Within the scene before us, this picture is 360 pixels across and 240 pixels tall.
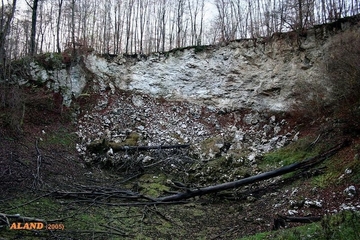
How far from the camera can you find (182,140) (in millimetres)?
14594

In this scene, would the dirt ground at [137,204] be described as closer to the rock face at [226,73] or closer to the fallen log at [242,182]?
the fallen log at [242,182]

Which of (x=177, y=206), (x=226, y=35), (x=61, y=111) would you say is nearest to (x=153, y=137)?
(x=61, y=111)

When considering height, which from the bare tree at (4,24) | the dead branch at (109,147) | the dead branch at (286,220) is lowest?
the dead branch at (286,220)

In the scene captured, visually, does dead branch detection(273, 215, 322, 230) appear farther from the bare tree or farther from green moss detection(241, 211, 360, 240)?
the bare tree

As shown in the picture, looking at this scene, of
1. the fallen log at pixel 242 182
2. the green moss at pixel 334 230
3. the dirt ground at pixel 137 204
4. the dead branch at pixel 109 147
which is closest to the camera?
→ the green moss at pixel 334 230

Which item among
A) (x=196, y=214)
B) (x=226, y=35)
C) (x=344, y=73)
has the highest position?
(x=226, y=35)

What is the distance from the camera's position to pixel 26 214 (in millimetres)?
6738

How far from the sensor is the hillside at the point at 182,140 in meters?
6.88

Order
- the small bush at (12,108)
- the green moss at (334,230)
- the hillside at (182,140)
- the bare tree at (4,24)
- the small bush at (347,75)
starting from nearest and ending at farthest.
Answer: the green moss at (334,230) < the hillside at (182,140) < the small bush at (347,75) < the small bush at (12,108) < the bare tree at (4,24)

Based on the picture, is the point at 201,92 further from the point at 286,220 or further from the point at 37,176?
the point at 286,220

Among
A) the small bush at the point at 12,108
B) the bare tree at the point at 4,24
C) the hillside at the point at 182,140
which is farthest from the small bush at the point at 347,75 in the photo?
the bare tree at the point at 4,24

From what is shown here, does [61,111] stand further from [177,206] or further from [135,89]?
[177,206]

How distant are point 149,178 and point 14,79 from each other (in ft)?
30.9

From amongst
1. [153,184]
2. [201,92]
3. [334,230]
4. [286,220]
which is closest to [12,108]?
[153,184]
